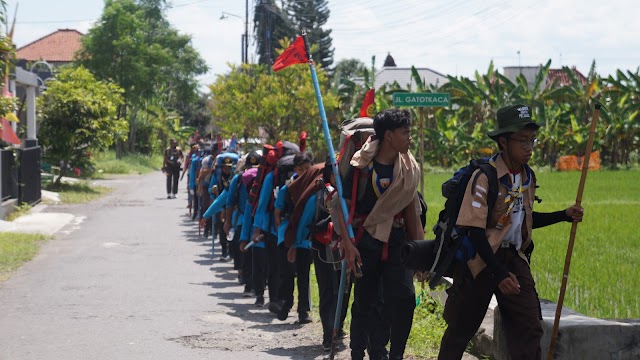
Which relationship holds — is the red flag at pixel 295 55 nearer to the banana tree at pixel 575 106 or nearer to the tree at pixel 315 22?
the banana tree at pixel 575 106

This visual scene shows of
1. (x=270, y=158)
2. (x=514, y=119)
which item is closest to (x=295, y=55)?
(x=270, y=158)

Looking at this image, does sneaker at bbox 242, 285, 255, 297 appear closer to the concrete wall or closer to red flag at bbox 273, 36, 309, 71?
red flag at bbox 273, 36, 309, 71

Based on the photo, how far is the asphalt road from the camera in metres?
8.77

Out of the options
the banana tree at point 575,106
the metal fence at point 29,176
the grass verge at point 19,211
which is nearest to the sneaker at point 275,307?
the grass verge at point 19,211

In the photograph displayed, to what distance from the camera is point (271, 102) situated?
33.4m

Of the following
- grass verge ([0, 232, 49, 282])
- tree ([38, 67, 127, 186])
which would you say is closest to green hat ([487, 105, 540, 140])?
grass verge ([0, 232, 49, 282])

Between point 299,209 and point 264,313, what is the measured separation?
223 centimetres

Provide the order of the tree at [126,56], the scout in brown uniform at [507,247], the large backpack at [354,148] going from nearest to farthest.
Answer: the scout in brown uniform at [507,247] < the large backpack at [354,148] < the tree at [126,56]

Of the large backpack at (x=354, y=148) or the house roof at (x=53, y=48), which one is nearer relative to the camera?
the large backpack at (x=354, y=148)

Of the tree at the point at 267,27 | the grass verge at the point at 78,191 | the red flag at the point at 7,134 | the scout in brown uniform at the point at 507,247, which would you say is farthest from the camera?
the tree at the point at 267,27

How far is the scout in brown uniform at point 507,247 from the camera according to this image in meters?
5.76

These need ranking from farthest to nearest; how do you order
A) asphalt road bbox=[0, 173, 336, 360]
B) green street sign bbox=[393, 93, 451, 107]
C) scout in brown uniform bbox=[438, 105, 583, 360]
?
green street sign bbox=[393, 93, 451, 107], asphalt road bbox=[0, 173, 336, 360], scout in brown uniform bbox=[438, 105, 583, 360]

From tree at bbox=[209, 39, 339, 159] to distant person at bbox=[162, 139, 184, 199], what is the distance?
448 centimetres

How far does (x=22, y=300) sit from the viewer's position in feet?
37.7
